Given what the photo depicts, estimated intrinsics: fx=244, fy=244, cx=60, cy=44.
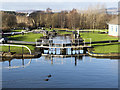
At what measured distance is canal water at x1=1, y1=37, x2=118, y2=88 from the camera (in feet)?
72.6

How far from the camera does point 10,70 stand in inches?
1082

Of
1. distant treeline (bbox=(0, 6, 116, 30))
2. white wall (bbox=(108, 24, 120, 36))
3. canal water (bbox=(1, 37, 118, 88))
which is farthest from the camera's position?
distant treeline (bbox=(0, 6, 116, 30))

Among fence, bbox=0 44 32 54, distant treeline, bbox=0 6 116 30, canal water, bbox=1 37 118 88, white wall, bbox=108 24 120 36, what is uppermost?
distant treeline, bbox=0 6 116 30

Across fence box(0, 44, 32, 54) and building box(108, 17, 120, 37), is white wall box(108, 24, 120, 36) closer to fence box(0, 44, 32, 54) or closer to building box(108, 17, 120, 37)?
building box(108, 17, 120, 37)

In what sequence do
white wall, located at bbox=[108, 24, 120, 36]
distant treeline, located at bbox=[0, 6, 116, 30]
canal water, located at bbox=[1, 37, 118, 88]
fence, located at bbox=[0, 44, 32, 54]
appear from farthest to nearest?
distant treeline, located at bbox=[0, 6, 116, 30], white wall, located at bbox=[108, 24, 120, 36], fence, located at bbox=[0, 44, 32, 54], canal water, located at bbox=[1, 37, 118, 88]

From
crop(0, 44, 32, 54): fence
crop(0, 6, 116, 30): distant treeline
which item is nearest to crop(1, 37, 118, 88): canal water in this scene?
crop(0, 44, 32, 54): fence

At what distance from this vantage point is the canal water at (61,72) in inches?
871

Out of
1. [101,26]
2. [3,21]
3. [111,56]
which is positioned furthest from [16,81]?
[101,26]

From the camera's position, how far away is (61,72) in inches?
1035

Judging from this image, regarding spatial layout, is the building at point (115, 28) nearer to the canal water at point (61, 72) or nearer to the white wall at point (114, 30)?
the white wall at point (114, 30)

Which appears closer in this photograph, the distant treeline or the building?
the building

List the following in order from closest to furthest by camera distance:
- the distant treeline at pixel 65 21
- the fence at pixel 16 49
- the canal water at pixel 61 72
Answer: the canal water at pixel 61 72
the fence at pixel 16 49
the distant treeline at pixel 65 21

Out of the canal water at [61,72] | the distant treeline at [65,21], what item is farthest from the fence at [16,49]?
the distant treeline at [65,21]

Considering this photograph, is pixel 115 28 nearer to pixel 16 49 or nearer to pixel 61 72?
pixel 16 49
